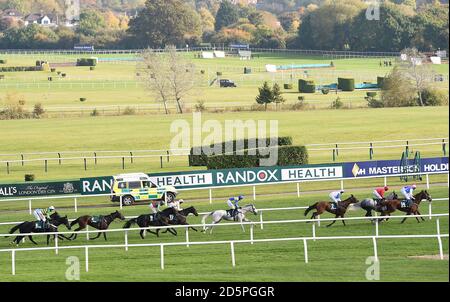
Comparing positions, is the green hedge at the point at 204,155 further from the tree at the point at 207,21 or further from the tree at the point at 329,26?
the tree at the point at 207,21

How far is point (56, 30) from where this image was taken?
128 m

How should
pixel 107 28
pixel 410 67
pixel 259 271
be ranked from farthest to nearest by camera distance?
pixel 107 28 → pixel 410 67 → pixel 259 271

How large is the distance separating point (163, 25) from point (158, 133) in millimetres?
65557

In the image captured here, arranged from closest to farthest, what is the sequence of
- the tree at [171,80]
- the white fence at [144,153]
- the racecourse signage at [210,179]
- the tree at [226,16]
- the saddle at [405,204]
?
the saddle at [405,204]
the racecourse signage at [210,179]
the white fence at [144,153]
the tree at [171,80]
the tree at [226,16]

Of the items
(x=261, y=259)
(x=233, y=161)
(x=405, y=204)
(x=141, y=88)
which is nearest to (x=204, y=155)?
(x=233, y=161)

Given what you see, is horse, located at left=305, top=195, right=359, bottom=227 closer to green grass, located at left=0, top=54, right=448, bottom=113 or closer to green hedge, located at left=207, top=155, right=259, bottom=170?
green hedge, located at left=207, top=155, right=259, bottom=170

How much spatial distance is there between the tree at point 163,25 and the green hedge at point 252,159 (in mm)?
81707

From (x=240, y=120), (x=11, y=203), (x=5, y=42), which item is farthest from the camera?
(x=5, y=42)

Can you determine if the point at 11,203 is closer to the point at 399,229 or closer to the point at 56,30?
the point at 399,229

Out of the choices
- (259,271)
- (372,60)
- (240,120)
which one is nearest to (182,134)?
(240,120)

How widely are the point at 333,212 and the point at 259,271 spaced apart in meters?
6.10

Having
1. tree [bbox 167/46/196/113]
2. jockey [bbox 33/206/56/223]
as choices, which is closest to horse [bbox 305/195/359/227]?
jockey [bbox 33/206/56/223]

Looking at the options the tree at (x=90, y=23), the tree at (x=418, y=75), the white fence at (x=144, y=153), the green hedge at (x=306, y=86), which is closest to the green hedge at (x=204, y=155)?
the white fence at (x=144, y=153)

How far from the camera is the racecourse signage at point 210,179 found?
3231 centimetres
